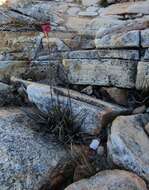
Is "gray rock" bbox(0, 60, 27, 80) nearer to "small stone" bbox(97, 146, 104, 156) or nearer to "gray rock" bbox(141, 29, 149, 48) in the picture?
"gray rock" bbox(141, 29, 149, 48)

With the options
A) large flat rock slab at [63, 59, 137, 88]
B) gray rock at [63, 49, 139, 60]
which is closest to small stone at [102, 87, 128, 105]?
large flat rock slab at [63, 59, 137, 88]

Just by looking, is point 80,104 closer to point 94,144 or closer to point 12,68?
point 94,144

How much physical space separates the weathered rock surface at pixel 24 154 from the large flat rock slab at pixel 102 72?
1008mm

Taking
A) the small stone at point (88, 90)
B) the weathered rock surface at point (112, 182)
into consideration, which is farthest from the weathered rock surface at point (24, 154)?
the small stone at point (88, 90)

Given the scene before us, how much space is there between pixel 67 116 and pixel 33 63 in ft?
5.54

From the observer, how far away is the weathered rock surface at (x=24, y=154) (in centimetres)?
519

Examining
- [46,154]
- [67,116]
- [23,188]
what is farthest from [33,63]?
[23,188]

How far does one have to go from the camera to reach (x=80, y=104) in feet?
19.3

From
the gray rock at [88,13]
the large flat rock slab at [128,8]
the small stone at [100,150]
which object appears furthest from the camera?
the gray rock at [88,13]

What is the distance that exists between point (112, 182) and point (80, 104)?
137 cm

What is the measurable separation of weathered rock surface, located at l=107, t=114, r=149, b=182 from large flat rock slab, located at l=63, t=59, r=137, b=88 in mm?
714

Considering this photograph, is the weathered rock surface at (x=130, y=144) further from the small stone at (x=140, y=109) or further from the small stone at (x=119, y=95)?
the small stone at (x=119, y=95)

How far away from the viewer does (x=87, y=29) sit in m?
7.55

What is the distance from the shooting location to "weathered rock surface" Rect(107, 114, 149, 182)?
504cm
